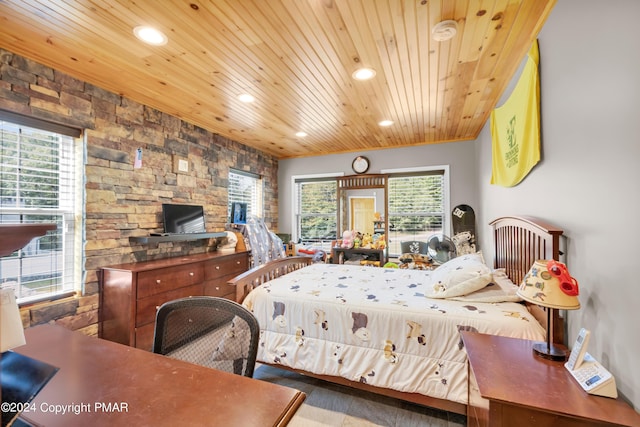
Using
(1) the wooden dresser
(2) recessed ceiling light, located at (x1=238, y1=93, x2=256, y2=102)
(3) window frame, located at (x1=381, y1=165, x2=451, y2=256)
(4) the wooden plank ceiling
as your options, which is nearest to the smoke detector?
(4) the wooden plank ceiling

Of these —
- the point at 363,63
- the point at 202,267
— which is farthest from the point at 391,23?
the point at 202,267

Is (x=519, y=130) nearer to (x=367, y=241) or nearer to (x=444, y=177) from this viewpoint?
(x=444, y=177)

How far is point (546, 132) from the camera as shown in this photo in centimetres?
172

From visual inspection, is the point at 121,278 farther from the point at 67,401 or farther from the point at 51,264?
the point at 67,401

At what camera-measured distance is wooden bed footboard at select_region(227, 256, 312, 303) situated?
92.6 inches

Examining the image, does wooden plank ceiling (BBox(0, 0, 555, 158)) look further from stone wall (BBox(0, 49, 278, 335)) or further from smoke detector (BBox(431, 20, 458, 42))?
stone wall (BBox(0, 49, 278, 335))

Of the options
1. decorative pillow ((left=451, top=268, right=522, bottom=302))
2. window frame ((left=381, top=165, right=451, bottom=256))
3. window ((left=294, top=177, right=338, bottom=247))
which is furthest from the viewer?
window ((left=294, top=177, right=338, bottom=247))

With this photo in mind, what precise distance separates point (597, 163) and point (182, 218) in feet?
11.9

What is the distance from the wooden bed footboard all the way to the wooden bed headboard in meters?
2.09

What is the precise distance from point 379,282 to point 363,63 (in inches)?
75.8

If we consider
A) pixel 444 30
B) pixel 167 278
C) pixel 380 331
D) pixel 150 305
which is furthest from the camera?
pixel 167 278

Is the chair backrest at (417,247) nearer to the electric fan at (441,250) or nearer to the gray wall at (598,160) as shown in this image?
the electric fan at (441,250)

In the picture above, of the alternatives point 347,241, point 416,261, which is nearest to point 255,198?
point 347,241

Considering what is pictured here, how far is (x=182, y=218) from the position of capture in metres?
3.39
